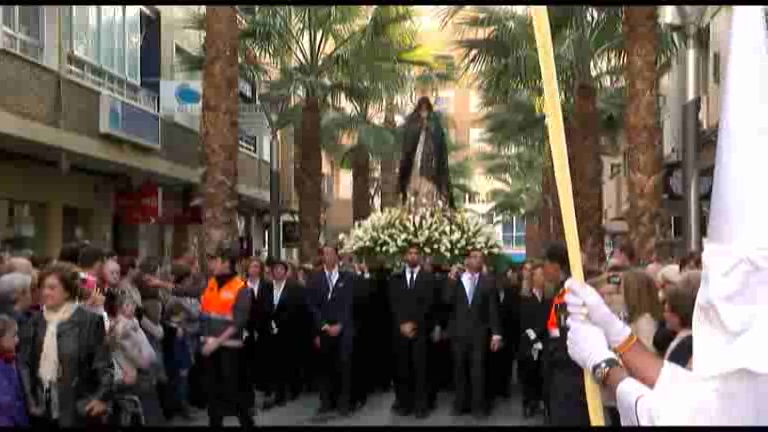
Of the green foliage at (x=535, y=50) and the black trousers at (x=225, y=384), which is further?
the green foliage at (x=535, y=50)

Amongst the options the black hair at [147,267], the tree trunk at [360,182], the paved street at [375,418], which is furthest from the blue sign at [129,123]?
the paved street at [375,418]

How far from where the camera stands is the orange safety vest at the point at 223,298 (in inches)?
421

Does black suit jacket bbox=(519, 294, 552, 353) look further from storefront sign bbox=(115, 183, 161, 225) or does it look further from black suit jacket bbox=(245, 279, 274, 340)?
storefront sign bbox=(115, 183, 161, 225)

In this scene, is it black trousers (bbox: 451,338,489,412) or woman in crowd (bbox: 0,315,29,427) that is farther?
black trousers (bbox: 451,338,489,412)

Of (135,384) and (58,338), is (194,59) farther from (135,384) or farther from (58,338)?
(58,338)

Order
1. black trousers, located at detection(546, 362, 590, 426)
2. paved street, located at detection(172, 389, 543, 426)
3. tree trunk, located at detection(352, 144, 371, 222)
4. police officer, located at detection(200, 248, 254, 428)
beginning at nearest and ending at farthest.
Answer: black trousers, located at detection(546, 362, 590, 426)
police officer, located at detection(200, 248, 254, 428)
paved street, located at detection(172, 389, 543, 426)
tree trunk, located at detection(352, 144, 371, 222)

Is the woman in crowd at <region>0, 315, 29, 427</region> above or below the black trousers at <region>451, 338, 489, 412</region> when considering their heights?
above

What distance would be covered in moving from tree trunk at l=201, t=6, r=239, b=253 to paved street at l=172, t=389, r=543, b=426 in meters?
2.87

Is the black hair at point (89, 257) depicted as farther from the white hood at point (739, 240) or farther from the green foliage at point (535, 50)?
the green foliage at point (535, 50)

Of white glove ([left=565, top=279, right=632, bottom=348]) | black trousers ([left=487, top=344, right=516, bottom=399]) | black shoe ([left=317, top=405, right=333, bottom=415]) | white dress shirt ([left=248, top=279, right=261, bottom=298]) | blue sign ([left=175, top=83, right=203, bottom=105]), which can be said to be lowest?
black shoe ([left=317, top=405, right=333, bottom=415])

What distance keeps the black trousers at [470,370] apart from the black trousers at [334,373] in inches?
48.7

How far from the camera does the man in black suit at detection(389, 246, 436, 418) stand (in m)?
13.7

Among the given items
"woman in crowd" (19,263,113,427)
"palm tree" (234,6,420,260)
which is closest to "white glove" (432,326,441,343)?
"woman in crowd" (19,263,113,427)

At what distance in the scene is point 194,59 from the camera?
2578 centimetres
